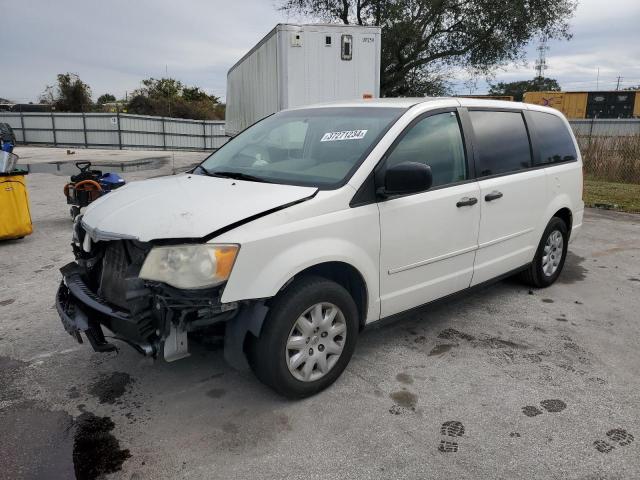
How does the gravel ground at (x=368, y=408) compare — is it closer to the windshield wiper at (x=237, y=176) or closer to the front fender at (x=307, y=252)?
the front fender at (x=307, y=252)

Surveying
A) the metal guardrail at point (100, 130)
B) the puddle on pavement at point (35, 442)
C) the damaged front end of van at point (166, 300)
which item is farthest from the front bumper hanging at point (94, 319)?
the metal guardrail at point (100, 130)

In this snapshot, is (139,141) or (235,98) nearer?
(235,98)

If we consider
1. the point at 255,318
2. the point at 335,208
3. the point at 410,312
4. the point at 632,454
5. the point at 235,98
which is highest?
the point at 235,98

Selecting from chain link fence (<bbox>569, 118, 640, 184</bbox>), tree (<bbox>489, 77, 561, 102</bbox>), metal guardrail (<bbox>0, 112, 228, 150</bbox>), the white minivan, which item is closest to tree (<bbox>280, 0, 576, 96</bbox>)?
chain link fence (<bbox>569, 118, 640, 184</bbox>)

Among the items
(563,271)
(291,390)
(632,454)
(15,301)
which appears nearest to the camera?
(632,454)

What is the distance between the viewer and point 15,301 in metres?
4.63

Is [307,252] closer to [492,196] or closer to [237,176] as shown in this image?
[237,176]

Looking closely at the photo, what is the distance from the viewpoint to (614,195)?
1074 centimetres

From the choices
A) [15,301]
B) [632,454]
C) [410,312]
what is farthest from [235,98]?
[632,454]

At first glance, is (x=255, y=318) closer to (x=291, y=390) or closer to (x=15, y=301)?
(x=291, y=390)

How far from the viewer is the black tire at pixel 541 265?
4746 mm

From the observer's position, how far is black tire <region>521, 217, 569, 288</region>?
4746mm

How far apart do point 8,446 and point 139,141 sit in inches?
1153

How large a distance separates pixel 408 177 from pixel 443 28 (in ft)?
59.4
